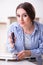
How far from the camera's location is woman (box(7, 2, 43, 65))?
4.20 feet

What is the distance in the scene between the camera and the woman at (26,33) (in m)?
1.28

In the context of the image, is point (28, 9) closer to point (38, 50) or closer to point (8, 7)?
point (8, 7)

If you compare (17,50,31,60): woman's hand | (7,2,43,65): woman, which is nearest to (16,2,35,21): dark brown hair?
(7,2,43,65): woman

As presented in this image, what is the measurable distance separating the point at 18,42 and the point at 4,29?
0.58 feet

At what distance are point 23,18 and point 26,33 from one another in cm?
12

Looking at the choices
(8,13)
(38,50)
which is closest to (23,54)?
(38,50)

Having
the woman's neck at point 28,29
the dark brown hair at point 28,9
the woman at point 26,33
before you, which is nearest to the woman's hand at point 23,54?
the woman at point 26,33

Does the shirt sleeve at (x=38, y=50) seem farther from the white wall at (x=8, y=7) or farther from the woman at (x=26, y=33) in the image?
the white wall at (x=8, y=7)

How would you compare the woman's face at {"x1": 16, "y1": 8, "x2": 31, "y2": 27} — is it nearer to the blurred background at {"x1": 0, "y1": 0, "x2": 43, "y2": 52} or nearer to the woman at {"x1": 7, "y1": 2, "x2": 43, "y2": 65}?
the woman at {"x1": 7, "y1": 2, "x2": 43, "y2": 65}

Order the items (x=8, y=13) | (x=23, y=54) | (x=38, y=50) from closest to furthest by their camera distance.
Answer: (x=23, y=54) → (x=38, y=50) → (x=8, y=13)

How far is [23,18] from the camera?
130 cm

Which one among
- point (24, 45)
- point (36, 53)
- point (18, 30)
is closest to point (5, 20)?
point (18, 30)

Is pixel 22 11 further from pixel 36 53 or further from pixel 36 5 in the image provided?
pixel 36 53

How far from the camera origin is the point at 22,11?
1293 mm
